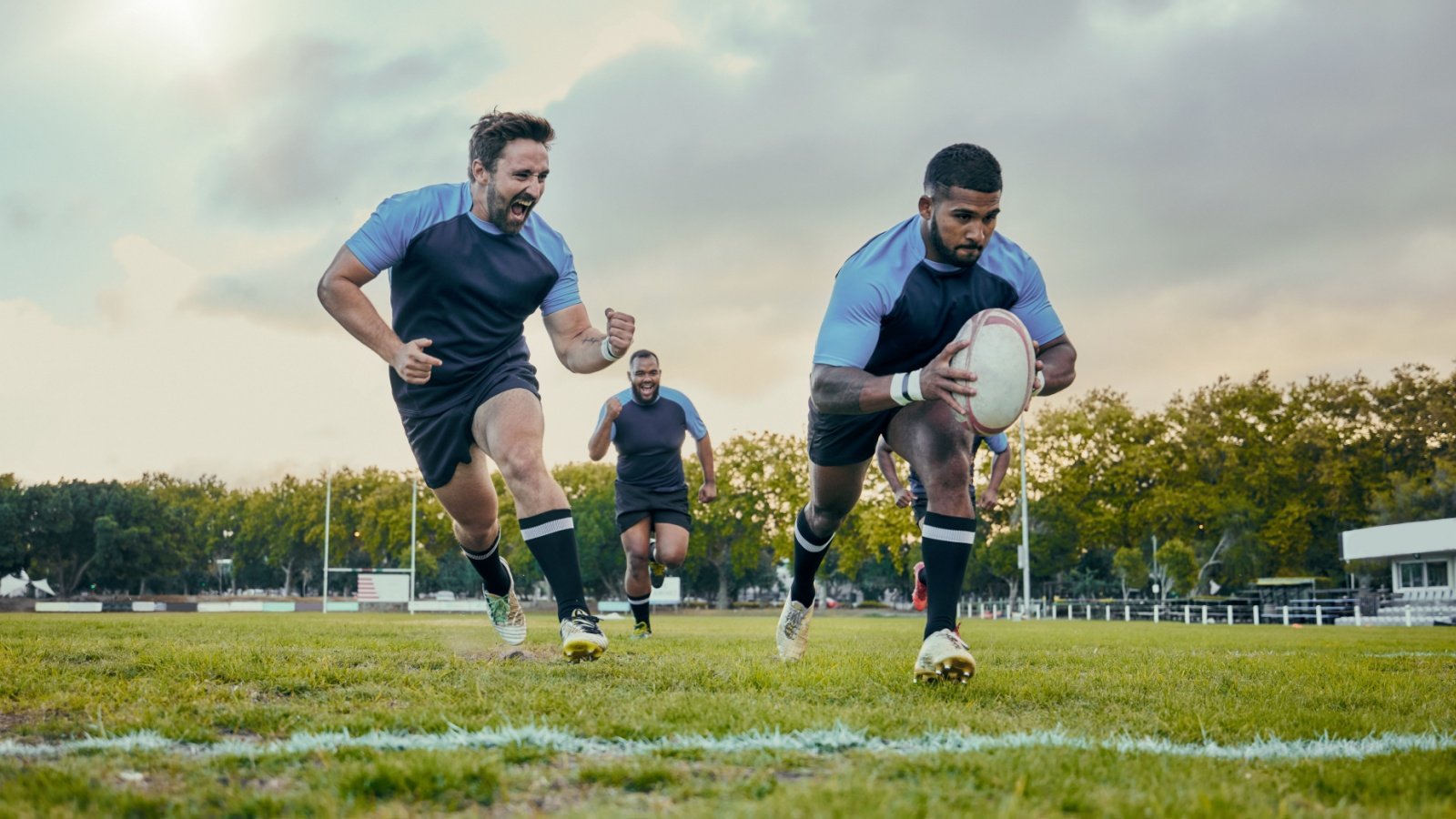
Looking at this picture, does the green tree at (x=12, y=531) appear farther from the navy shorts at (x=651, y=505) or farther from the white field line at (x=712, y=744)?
the white field line at (x=712, y=744)

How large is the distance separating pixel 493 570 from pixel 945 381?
3.52 meters

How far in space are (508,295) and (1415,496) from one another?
54.8 meters

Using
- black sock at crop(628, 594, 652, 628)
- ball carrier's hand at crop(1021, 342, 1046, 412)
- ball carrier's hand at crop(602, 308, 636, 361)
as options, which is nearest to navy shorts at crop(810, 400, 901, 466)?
ball carrier's hand at crop(1021, 342, 1046, 412)

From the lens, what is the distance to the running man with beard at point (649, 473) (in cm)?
1137

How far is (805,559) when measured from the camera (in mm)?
6883

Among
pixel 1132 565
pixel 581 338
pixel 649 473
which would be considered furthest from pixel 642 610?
pixel 1132 565

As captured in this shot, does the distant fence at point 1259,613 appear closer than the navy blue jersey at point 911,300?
No

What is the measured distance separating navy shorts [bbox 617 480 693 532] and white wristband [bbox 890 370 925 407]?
6.52 metres

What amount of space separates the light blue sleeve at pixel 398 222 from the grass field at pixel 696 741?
6.95 ft

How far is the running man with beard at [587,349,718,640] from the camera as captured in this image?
11.4 m

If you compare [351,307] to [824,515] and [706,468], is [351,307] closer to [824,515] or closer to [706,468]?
[824,515]

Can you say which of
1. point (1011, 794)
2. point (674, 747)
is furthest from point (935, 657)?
point (1011, 794)

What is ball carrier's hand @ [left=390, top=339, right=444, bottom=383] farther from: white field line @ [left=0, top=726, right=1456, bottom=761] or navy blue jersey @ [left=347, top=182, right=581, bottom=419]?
white field line @ [left=0, top=726, right=1456, bottom=761]

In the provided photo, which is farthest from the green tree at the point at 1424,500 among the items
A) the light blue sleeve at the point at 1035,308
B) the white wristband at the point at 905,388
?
the white wristband at the point at 905,388
